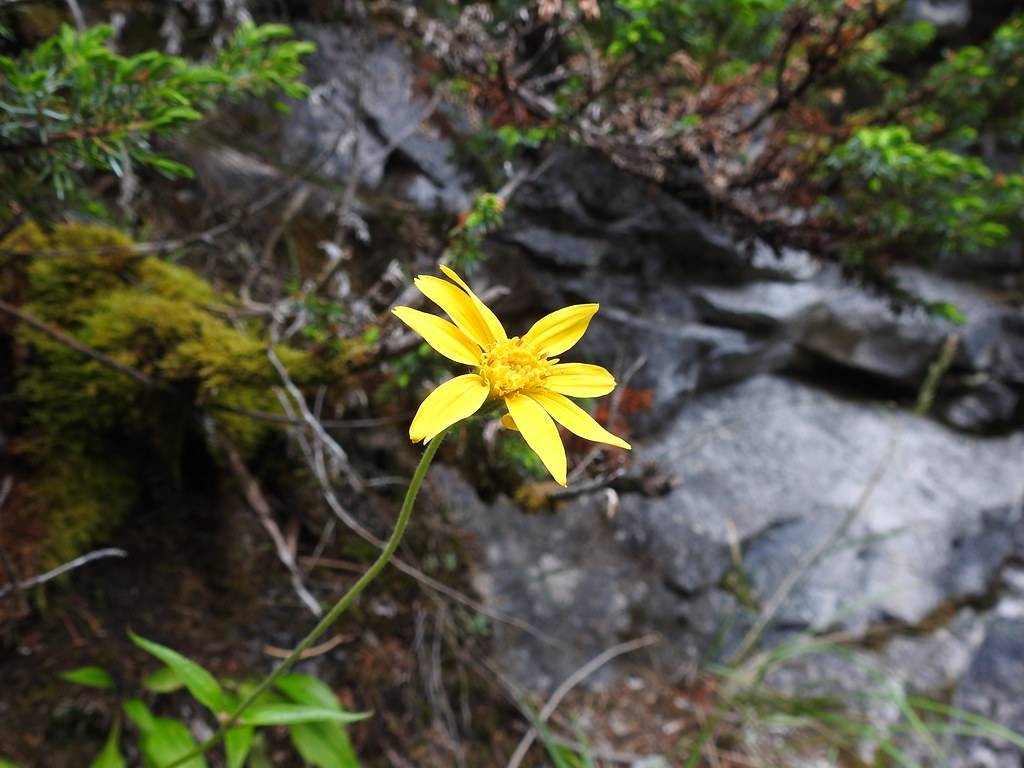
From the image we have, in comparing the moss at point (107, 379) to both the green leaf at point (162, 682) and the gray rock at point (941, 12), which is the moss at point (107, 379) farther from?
the gray rock at point (941, 12)

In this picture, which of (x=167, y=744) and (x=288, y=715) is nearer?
(x=288, y=715)

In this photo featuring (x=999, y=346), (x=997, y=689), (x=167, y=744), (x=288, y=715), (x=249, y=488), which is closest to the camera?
(x=288, y=715)

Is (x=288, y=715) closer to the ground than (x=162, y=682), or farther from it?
farther from it

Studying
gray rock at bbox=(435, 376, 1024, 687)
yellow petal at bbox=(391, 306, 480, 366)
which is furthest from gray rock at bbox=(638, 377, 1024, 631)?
yellow petal at bbox=(391, 306, 480, 366)

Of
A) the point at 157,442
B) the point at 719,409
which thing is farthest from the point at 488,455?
the point at 719,409

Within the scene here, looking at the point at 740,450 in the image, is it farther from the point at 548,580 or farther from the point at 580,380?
the point at 580,380

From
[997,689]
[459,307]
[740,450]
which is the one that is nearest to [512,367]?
[459,307]

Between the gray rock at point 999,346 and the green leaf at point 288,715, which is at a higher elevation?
the gray rock at point 999,346

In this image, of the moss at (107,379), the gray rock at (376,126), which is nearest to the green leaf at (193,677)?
the moss at (107,379)
